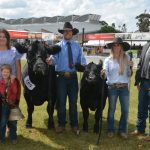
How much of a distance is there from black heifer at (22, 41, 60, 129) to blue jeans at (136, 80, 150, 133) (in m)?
1.74

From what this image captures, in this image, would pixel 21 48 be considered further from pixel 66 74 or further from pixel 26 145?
pixel 26 145

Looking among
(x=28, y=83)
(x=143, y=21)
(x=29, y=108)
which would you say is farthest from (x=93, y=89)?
(x=143, y=21)

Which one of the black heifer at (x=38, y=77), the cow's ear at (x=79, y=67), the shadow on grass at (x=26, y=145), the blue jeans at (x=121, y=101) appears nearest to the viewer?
the shadow on grass at (x=26, y=145)

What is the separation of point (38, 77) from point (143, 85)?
202cm

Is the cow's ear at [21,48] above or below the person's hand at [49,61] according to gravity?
above

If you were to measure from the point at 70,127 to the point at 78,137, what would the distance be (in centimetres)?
73

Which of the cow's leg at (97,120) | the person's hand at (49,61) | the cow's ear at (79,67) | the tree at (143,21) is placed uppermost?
the tree at (143,21)

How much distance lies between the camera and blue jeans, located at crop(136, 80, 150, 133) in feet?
22.7

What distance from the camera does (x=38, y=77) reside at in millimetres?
6992

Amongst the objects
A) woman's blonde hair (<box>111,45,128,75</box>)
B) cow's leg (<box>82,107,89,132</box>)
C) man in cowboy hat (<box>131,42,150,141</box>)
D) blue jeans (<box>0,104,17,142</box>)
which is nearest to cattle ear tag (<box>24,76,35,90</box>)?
blue jeans (<box>0,104,17,142</box>)

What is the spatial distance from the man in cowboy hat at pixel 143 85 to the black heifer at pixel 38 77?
162cm

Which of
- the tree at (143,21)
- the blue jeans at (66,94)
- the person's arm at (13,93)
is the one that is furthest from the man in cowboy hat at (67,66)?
the tree at (143,21)

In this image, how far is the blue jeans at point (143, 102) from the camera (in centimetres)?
691

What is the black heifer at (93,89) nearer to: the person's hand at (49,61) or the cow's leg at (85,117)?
the cow's leg at (85,117)
